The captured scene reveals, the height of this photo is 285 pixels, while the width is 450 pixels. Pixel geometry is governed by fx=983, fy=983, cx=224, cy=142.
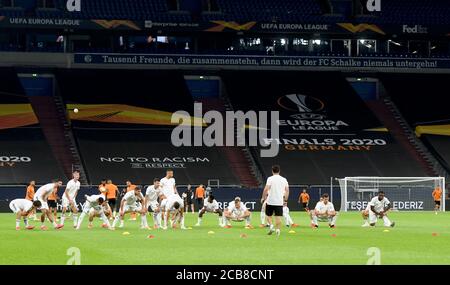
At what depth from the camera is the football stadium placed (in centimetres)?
5897

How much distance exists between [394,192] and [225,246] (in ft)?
110

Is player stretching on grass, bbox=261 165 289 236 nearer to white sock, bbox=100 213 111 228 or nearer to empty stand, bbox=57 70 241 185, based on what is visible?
white sock, bbox=100 213 111 228

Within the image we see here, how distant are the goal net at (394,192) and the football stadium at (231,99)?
10 cm

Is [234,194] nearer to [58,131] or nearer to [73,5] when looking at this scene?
[58,131]

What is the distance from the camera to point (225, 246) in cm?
2555

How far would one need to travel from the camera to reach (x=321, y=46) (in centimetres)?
7206

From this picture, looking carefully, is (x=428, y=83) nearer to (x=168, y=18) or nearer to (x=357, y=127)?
(x=357, y=127)

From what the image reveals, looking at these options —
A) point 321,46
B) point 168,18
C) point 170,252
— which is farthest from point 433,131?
point 170,252

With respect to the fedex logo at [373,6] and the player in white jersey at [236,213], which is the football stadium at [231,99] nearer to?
the fedex logo at [373,6]

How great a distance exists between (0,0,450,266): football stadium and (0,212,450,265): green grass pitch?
21.1 meters

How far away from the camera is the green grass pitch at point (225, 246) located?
70.5ft

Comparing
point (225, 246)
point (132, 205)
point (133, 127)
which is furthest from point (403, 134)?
point (225, 246)

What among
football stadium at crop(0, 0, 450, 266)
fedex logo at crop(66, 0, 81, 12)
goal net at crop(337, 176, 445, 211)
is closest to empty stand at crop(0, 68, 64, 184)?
football stadium at crop(0, 0, 450, 266)
